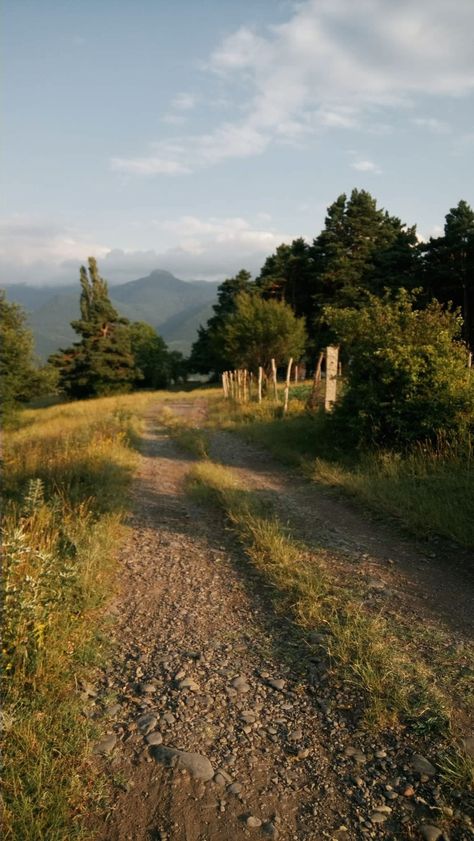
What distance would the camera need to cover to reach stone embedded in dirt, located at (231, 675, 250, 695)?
3234mm

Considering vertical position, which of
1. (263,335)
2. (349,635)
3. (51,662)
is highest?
(263,335)

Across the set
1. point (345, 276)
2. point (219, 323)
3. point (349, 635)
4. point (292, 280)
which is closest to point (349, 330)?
point (349, 635)

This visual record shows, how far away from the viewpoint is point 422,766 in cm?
255

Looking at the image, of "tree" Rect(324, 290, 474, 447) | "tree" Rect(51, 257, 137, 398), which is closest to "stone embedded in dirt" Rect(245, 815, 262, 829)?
"tree" Rect(324, 290, 474, 447)

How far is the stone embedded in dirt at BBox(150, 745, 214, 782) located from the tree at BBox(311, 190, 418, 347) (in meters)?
40.1

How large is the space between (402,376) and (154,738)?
8.16m

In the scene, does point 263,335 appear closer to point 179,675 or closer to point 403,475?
point 403,475

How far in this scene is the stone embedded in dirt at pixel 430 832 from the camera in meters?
2.17

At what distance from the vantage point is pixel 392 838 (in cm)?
220

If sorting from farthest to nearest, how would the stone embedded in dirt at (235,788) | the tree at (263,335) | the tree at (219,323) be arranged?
the tree at (219,323) → the tree at (263,335) → the stone embedded in dirt at (235,788)

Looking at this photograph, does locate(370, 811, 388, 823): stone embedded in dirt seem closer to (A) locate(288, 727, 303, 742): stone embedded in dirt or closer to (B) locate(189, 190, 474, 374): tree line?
(A) locate(288, 727, 303, 742): stone embedded in dirt

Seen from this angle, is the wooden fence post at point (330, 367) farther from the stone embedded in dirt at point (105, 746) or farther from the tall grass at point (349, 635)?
the stone embedded in dirt at point (105, 746)

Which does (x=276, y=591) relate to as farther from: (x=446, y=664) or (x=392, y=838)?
(x=392, y=838)

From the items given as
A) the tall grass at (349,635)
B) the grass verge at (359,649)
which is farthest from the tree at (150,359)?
the grass verge at (359,649)
